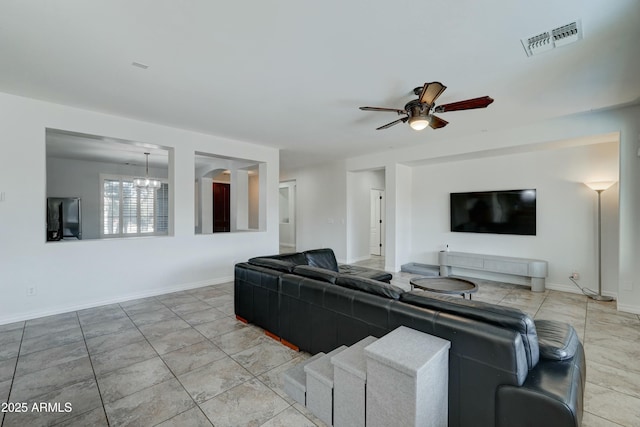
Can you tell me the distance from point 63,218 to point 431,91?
7.53 meters

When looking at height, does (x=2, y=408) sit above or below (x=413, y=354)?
below

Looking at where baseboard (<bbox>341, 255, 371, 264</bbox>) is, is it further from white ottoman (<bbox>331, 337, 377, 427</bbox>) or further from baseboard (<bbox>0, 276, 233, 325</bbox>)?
white ottoman (<bbox>331, 337, 377, 427</bbox>)

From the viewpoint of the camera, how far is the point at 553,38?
220cm

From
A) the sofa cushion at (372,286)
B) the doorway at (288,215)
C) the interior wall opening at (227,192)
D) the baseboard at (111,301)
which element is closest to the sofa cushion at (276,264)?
the sofa cushion at (372,286)

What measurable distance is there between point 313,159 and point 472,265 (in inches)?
167

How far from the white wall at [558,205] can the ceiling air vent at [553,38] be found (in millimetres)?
3069

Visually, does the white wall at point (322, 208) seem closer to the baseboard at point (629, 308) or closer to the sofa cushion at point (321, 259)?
the sofa cushion at point (321, 259)

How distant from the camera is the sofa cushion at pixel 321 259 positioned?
4.01 m

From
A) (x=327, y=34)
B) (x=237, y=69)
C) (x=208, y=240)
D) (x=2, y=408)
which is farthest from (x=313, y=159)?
(x=2, y=408)

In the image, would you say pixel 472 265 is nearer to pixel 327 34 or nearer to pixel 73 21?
pixel 327 34

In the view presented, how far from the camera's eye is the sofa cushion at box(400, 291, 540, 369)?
1.47m

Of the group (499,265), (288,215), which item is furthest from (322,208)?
(499,265)

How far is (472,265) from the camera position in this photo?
17.1ft

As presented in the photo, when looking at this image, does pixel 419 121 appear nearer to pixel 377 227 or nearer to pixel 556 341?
pixel 556 341
